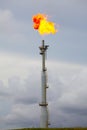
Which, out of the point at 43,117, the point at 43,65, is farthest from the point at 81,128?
the point at 43,65

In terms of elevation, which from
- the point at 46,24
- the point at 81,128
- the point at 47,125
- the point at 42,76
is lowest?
the point at 81,128

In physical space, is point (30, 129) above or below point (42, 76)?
below

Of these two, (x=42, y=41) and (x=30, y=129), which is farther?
(x=42, y=41)

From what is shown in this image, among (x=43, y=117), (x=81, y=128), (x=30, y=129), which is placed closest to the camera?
(x=81, y=128)

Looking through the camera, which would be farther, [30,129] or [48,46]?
[48,46]

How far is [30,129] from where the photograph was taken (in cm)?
6506

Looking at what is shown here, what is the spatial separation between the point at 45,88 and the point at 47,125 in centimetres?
1015

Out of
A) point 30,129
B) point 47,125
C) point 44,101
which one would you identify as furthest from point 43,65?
point 30,129

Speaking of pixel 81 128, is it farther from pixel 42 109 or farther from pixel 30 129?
pixel 42 109

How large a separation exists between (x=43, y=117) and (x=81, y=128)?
1090 inches

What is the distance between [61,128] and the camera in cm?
6194

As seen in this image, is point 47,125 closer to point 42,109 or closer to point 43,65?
point 42,109

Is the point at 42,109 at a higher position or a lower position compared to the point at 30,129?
higher

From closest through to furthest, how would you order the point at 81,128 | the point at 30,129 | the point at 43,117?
the point at 81,128 → the point at 30,129 → the point at 43,117
